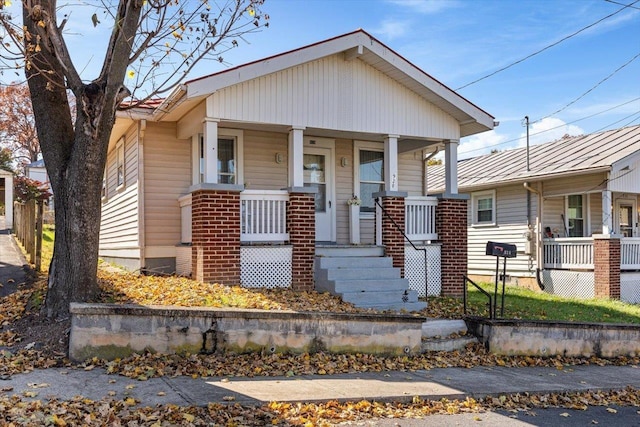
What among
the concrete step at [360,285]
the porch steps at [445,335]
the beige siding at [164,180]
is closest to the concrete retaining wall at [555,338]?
the porch steps at [445,335]

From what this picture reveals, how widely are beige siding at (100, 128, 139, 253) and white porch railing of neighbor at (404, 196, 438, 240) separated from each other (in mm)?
5726

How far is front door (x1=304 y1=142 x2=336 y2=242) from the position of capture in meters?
13.0

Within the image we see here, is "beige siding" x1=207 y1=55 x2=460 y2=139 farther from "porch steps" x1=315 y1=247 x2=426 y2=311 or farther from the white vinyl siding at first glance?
the white vinyl siding

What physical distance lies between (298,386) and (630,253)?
541 inches

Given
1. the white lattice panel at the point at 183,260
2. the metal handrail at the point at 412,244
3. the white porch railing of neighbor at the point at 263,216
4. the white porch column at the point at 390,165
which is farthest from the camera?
the white porch column at the point at 390,165

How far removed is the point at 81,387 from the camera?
5.91 m

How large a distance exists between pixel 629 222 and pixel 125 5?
59.9 feet

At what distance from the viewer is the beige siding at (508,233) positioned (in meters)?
18.8

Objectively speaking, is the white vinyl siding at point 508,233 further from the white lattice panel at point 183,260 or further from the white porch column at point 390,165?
the white lattice panel at point 183,260

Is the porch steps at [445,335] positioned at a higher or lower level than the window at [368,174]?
lower

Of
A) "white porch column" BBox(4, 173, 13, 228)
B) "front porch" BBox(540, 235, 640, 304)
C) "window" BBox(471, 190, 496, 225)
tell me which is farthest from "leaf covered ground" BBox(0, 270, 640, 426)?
"white porch column" BBox(4, 173, 13, 228)

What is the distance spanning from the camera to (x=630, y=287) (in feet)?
54.5

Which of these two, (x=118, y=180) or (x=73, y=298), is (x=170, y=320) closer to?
(x=73, y=298)

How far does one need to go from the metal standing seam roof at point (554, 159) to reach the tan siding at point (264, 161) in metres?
8.66
